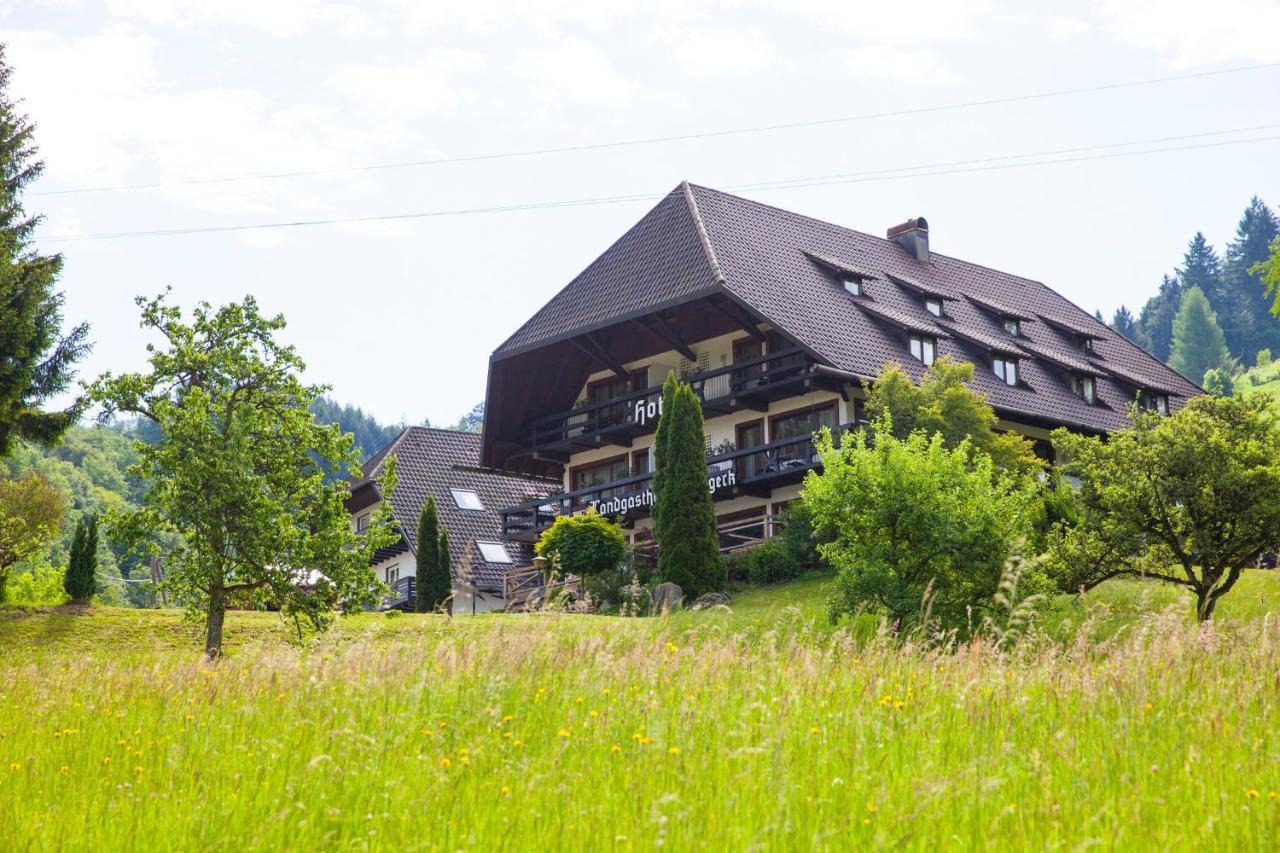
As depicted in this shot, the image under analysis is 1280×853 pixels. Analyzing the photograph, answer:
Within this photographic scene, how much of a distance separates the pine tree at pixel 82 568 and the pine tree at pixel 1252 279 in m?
113

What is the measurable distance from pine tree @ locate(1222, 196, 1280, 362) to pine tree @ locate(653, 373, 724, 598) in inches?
4106

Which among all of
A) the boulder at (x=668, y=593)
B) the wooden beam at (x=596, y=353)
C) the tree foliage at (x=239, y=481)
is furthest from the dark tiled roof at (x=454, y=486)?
the tree foliage at (x=239, y=481)

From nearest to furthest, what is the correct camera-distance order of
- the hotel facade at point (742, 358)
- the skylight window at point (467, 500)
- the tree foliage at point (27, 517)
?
the tree foliage at point (27, 517) → the hotel facade at point (742, 358) → the skylight window at point (467, 500)

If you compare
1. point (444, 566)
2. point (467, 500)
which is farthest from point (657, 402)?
point (467, 500)

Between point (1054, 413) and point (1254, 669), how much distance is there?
32245 millimetres

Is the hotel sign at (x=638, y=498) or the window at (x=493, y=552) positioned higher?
the hotel sign at (x=638, y=498)

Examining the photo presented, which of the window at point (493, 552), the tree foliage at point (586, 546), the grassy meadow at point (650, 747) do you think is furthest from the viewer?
the window at point (493, 552)

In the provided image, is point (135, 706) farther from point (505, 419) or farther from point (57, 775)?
point (505, 419)

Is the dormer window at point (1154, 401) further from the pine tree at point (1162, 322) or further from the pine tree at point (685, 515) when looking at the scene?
the pine tree at point (1162, 322)

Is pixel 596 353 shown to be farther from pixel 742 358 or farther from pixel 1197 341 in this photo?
pixel 1197 341

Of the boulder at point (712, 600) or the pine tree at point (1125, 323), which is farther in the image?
the pine tree at point (1125, 323)

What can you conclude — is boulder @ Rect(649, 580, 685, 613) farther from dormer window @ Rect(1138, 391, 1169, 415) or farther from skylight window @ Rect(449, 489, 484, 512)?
dormer window @ Rect(1138, 391, 1169, 415)

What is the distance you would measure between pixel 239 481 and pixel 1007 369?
2645 centimetres

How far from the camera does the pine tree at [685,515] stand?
2998 centimetres
